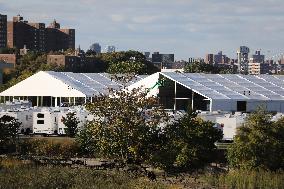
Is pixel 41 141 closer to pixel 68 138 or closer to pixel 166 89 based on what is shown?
pixel 68 138

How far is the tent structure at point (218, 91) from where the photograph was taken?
5228cm

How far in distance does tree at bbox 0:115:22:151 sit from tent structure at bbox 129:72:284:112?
15.5 m

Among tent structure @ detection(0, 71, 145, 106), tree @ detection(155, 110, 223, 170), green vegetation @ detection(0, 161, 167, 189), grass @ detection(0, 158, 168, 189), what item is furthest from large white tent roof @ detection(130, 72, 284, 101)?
green vegetation @ detection(0, 161, 167, 189)

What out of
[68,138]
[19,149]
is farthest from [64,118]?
[19,149]

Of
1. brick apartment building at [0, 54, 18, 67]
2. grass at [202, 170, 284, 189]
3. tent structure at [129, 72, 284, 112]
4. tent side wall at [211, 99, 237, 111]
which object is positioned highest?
brick apartment building at [0, 54, 18, 67]

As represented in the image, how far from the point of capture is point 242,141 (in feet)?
102

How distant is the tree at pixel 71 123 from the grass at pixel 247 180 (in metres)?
16.1

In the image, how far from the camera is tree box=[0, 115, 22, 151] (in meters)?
38.7

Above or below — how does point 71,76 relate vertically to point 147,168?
above

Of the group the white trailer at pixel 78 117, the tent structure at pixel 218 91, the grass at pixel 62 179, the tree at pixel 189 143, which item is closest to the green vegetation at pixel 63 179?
the grass at pixel 62 179

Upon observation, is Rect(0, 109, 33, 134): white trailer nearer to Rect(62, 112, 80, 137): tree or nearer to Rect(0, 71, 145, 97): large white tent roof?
Rect(62, 112, 80, 137): tree

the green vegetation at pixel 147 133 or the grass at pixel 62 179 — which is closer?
the grass at pixel 62 179

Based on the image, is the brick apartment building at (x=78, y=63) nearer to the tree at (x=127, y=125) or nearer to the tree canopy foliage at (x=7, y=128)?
the tree canopy foliage at (x=7, y=128)

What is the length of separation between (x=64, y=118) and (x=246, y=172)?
59.2 feet
